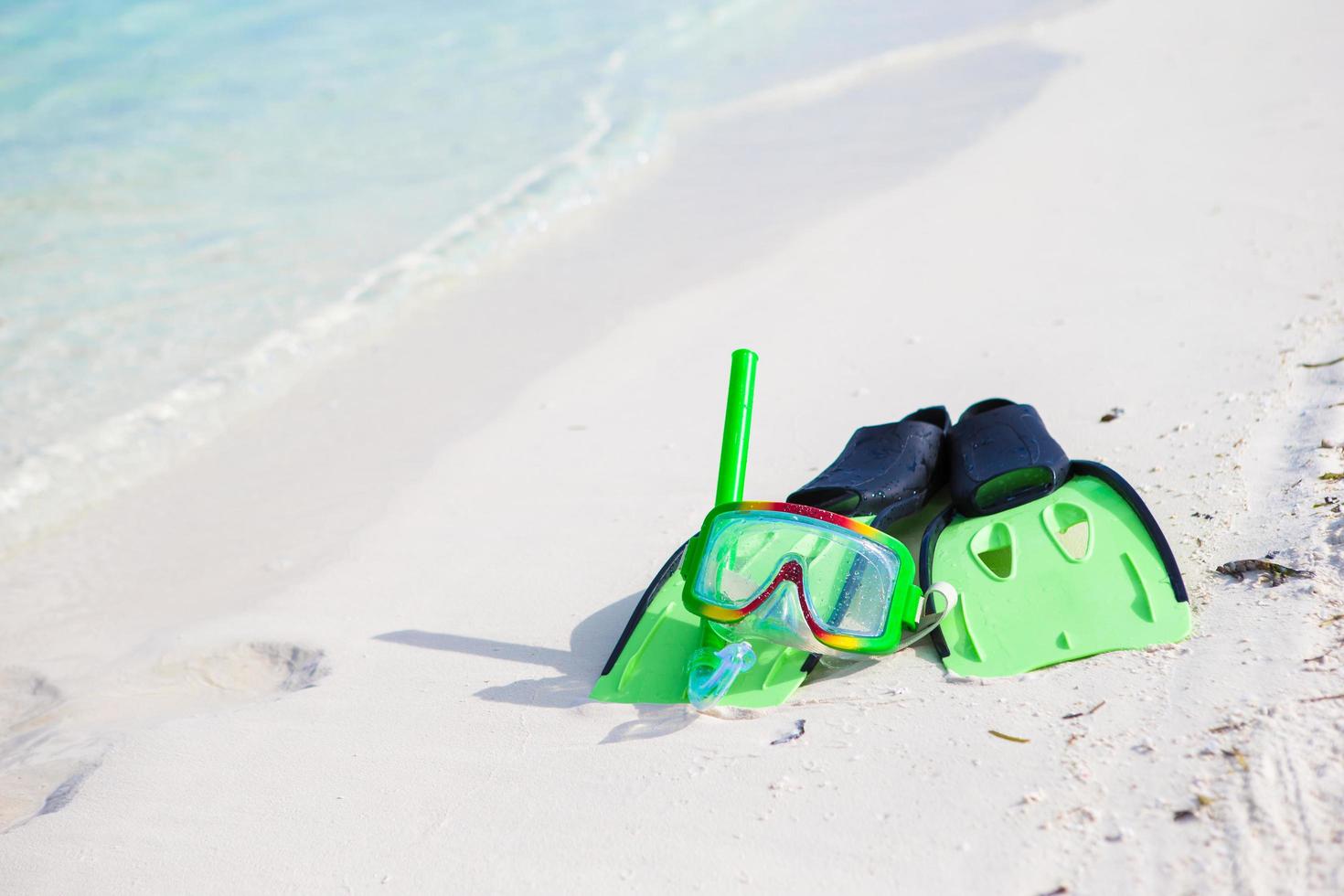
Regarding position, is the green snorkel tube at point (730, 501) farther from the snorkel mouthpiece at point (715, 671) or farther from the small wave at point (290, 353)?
the small wave at point (290, 353)

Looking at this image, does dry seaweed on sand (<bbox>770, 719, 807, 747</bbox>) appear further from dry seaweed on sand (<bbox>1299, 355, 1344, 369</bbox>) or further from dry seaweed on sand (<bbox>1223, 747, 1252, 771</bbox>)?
dry seaweed on sand (<bbox>1299, 355, 1344, 369</bbox>)

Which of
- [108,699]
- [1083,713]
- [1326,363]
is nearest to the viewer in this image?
[1083,713]

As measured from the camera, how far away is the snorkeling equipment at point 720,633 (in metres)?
2.86

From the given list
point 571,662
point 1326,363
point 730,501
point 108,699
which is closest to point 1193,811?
point 730,501

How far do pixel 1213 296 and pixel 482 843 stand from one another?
151 inches

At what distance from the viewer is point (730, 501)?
296 cm

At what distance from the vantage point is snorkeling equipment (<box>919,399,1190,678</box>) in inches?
110

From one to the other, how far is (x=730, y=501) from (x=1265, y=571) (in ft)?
4.56

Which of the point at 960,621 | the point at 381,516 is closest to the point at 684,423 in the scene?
the point at 381,516

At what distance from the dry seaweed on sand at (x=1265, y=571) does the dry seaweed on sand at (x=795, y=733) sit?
3.98 ft

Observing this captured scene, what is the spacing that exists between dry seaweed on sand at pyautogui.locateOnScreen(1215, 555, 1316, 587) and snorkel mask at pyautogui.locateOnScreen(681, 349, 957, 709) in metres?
0.72

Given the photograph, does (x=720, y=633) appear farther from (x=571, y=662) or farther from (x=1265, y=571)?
(x=1265, y=571)

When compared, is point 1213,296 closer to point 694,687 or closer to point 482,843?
point 694,687

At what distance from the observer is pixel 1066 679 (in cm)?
266
